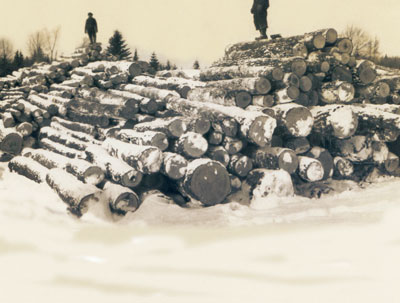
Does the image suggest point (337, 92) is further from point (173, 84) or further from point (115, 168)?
point (115, 168)

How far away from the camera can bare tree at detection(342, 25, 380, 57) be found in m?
8.11

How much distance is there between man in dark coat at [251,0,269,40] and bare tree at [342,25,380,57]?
72.3 inches

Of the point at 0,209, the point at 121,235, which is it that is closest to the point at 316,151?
the point at 121,235

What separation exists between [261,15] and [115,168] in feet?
17.9

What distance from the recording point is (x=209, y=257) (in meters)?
3.50

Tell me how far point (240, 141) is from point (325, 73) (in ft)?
8.55

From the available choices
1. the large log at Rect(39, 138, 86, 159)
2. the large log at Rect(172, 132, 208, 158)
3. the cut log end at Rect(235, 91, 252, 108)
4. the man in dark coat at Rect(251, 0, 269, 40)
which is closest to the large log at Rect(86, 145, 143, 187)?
the large log at Rect(39, 138, 86, 159)

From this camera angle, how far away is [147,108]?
7.64 m

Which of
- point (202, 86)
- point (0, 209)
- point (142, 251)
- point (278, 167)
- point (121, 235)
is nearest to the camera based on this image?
point (142, 251)

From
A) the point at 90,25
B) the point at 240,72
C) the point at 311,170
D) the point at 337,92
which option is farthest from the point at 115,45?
the point at 311,170

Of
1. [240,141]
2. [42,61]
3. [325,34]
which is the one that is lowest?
[240,141]

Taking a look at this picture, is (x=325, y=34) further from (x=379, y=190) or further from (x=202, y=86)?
(x=379, y=190)

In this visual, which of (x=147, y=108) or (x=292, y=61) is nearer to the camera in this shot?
(x=292, y=61)

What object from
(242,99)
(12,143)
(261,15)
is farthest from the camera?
(12,143)
